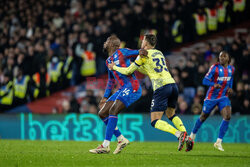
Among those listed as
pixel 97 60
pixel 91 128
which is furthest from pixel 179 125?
pixel 97 60

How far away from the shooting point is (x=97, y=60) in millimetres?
16312

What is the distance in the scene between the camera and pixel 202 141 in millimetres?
13656

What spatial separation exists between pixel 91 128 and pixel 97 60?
302cm

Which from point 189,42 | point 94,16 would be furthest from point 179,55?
point 94,16

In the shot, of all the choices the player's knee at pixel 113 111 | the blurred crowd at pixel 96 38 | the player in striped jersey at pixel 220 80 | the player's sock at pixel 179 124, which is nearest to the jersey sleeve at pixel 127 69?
the player's knee at pixel 113 111

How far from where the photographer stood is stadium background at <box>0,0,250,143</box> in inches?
549

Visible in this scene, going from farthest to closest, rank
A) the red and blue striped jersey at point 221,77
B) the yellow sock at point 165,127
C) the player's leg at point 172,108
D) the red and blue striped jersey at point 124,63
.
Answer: the red and blue striped jersey at point 221,77
the red and blue striped jersey at point 124,63
the player's leg at point 172,108
the yellow sock at point 165,127

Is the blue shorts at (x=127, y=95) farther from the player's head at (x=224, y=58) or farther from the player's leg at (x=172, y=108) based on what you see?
the player's head at (x=224, y=58)

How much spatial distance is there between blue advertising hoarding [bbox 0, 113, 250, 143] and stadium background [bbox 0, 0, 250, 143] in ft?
0.09

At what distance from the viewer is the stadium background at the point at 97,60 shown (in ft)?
45.8

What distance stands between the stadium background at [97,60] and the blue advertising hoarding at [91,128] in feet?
0.09

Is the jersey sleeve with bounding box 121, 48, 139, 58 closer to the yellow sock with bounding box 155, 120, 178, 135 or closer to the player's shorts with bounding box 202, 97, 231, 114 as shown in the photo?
the yellow sock with bounding box 155, 120, 178, 135

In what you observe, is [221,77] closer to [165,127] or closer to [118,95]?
[118,95]

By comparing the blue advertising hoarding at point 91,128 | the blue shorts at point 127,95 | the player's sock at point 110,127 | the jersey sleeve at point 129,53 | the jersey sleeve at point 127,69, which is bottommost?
the blue advertising hoarding at point 91,128
